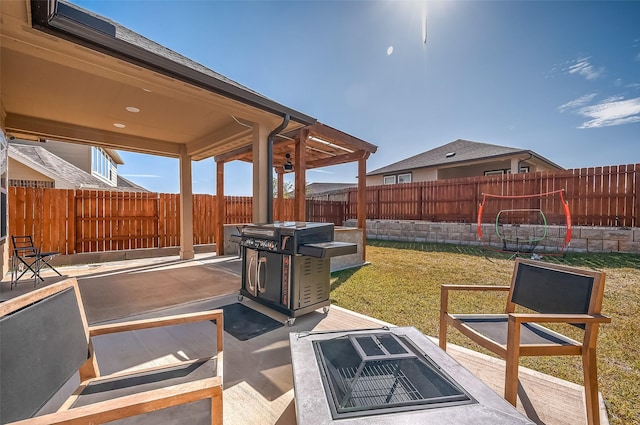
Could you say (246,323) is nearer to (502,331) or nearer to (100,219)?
(502,331)

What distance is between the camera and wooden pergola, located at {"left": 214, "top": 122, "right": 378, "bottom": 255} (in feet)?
16.4

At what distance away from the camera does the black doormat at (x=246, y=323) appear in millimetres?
2699

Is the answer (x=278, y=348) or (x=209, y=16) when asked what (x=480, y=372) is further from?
(x=209, y=16)

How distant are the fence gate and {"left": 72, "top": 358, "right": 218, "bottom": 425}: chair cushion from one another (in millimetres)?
7280

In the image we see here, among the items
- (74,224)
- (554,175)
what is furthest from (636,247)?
(74,224)

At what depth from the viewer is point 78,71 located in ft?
10.0

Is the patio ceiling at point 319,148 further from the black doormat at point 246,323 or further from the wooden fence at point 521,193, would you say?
the wooden fence at point 521,193

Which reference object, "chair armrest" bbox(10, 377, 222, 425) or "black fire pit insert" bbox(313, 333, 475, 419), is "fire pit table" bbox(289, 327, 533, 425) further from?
"chair armrest" bbox(10, 377, 222, 425)

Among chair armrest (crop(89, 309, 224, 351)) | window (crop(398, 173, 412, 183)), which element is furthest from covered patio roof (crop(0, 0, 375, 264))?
window (crop(398, 173, 412, 183))

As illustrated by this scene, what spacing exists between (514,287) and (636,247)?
7.92 m

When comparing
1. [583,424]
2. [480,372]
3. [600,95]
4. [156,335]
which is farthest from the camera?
[600,95]

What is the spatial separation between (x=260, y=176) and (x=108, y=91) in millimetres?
2333

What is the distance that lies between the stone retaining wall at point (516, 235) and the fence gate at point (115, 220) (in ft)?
28.3

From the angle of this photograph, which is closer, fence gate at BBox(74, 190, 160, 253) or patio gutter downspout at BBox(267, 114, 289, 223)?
patio gutter downspout at BBox(267, 114, 289, 223)
